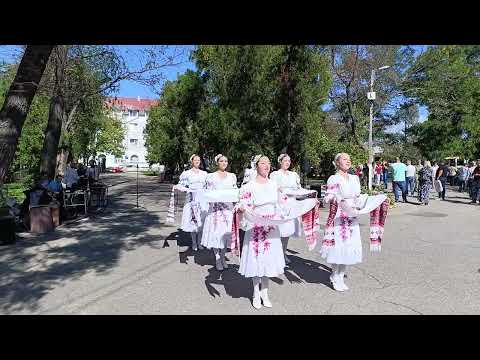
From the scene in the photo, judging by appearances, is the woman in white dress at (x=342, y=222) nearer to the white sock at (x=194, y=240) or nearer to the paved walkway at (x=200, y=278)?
the paved walkway at (x=200, y=278)

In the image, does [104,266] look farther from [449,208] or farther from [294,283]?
[449,208]

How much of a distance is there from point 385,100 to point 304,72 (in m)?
15.9

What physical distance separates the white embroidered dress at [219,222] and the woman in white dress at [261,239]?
179cm

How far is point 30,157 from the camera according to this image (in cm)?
2817

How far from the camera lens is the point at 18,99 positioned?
530 cm

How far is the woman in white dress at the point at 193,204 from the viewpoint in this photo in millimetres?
8173

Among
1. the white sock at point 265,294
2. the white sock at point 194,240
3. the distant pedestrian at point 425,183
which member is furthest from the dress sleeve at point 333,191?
the distant pedestrian at point 425,183

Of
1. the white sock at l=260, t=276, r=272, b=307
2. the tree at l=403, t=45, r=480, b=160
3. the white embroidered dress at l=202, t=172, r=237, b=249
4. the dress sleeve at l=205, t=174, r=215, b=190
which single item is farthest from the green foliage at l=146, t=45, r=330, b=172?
the tree at l=403, t=45, r=480, b=160

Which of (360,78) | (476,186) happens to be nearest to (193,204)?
Result: (476,186)

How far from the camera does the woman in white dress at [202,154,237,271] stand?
698cm

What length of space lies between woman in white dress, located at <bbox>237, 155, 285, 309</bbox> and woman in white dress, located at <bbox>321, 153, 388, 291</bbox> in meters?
1.00

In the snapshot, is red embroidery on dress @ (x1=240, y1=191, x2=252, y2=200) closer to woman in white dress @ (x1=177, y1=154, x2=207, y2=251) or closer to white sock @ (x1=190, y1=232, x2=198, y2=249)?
woman in white dress @ (x1=177, y1=154, x2=207, y2=251)
